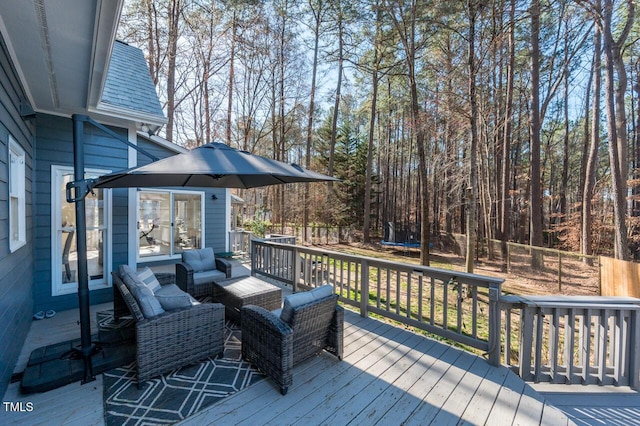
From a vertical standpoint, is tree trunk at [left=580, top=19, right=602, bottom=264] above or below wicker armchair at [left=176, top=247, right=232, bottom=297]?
above

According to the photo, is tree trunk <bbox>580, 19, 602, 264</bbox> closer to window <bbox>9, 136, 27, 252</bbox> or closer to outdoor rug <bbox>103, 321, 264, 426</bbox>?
outdoor rug <bbox>103, 321, 264, 426</bbox>

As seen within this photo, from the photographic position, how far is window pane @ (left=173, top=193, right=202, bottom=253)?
6.74 m

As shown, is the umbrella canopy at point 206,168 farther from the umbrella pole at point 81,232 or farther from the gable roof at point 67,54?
the gable roof at point 67,54

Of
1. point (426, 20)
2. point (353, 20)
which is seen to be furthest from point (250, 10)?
point (426, 20)

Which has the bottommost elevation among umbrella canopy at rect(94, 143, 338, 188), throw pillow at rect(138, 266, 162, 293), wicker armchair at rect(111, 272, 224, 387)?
wicker armchair at rect(111, 272, 224, 387)

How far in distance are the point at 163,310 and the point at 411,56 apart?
8106 mm

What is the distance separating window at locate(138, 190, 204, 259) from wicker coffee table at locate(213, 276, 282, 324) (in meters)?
3.38

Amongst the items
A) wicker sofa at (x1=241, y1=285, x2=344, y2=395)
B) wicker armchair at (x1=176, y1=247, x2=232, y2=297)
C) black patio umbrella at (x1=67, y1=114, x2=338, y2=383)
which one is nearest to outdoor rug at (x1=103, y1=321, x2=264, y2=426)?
wicker sofa at (x1=241, y1=285, x2=344, y2=395)

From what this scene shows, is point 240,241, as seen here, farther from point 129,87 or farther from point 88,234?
point 129,87

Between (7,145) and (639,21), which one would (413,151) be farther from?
(7,145)

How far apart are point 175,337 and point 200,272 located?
2.07m

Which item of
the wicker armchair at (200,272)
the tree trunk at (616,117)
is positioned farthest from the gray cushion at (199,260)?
the tree trunk at (616,117)

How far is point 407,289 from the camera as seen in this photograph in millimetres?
3279

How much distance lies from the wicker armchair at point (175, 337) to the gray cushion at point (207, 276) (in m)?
1.29
